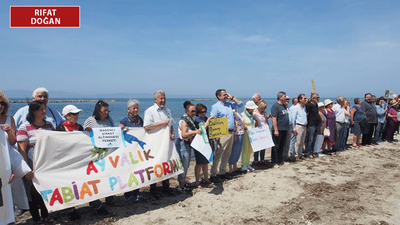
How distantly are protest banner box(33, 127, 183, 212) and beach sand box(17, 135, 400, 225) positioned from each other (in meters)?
0.48


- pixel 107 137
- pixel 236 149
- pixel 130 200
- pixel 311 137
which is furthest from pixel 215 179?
pixel 311 137

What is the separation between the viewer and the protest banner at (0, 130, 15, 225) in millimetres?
3346

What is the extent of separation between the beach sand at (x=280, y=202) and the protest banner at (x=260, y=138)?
652 mm

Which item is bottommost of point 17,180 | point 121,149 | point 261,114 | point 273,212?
point 273,212

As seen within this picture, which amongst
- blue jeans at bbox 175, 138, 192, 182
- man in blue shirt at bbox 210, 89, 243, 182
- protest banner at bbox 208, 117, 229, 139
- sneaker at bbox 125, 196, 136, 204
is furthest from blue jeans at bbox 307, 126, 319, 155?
sneaker at bbox 125, 196, 136, 204

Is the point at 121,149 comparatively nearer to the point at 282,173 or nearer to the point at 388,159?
the point at 282,173

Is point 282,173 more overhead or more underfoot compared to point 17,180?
more underfoot

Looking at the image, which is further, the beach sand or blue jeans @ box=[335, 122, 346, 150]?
blue jeans @ box=[335, 122, 346, 150]

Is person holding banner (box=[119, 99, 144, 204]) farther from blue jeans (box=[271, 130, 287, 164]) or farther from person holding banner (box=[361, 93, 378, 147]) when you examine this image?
person holding banner (box=[361, 93, 378, 147])

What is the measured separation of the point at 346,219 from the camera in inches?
159

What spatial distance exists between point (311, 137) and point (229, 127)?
335cm

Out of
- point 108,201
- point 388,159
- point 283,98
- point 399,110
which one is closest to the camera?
point 108,201

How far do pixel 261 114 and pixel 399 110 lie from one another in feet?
28.0

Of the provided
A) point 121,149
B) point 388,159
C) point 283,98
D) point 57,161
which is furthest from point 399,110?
point 57,161
